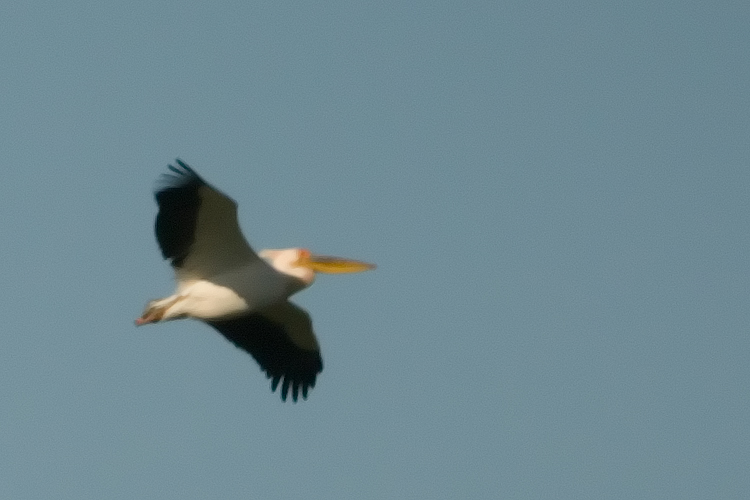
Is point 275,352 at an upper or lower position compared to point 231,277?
lower

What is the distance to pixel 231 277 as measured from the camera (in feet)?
51.5

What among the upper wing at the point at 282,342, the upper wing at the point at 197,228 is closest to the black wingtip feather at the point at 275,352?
the upper wing at the point at 282,342

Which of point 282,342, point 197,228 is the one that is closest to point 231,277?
point 197,228

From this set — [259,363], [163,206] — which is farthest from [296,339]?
[163,206]

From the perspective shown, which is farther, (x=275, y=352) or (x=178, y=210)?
(x=275, y=352)

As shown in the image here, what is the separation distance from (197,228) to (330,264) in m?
2.02

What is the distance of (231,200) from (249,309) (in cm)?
147

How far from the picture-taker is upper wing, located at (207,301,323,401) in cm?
1681

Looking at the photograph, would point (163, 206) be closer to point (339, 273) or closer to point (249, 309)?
point (249, 309)

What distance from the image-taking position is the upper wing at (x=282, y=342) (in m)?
16.8

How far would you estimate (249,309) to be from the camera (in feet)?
52.1

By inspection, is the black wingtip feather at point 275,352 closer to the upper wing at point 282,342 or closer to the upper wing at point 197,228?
the upper wing at point 282,342

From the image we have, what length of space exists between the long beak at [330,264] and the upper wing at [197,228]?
0.85 m

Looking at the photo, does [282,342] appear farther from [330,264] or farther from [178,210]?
[178,210]
